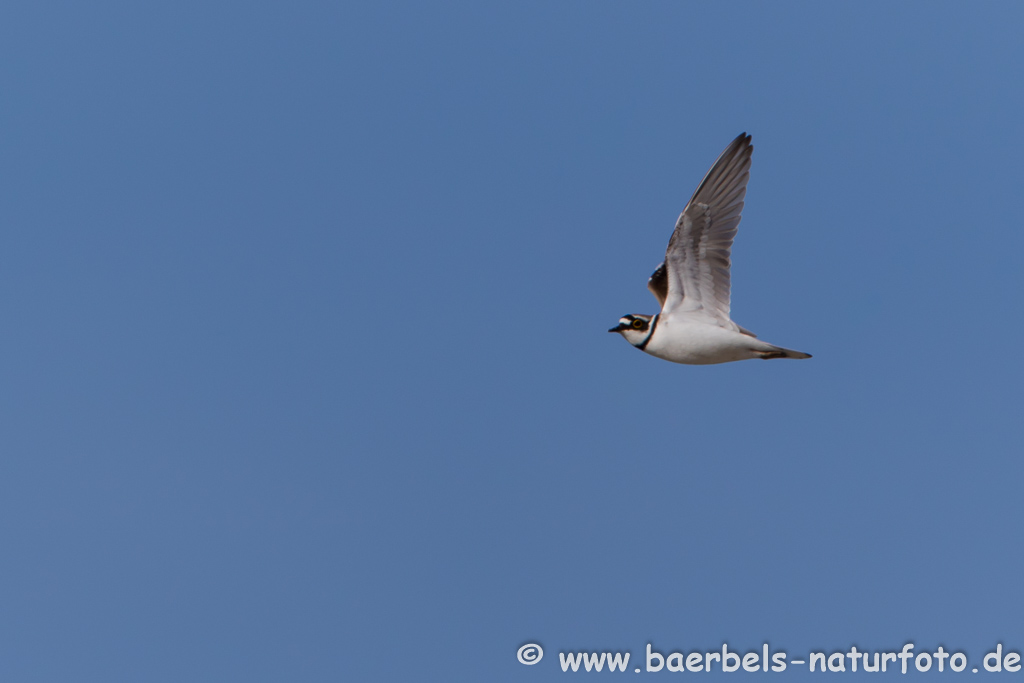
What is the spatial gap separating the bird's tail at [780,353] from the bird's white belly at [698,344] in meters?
0.17

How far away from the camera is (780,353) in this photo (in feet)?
45.7

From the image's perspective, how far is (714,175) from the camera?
47.9ft

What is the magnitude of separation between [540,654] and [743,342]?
678 cm

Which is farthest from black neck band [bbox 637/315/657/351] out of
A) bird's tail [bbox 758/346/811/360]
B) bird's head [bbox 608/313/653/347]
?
bird's tail [bbox 758/346/811/360]

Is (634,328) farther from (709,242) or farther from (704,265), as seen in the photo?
(709,242)

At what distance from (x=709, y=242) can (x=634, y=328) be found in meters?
2.00

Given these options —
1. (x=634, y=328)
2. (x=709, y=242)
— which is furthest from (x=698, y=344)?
(x=709, y=242)

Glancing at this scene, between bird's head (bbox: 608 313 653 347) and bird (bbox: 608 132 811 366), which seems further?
bird's head (bbox: 608 313 653 347)

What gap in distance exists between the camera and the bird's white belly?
46.1ft

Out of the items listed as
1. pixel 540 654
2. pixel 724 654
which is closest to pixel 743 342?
pixel 724 654

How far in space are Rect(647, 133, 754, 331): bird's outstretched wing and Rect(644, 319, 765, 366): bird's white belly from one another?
0.33 m

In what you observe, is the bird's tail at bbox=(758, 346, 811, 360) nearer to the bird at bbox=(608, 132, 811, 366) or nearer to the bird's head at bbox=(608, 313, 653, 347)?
the bird at bbox=(608, 132, 811, 366)

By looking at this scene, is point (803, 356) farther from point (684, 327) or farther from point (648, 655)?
point (648, 655)

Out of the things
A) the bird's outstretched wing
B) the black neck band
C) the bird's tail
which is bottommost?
the bird's tail
